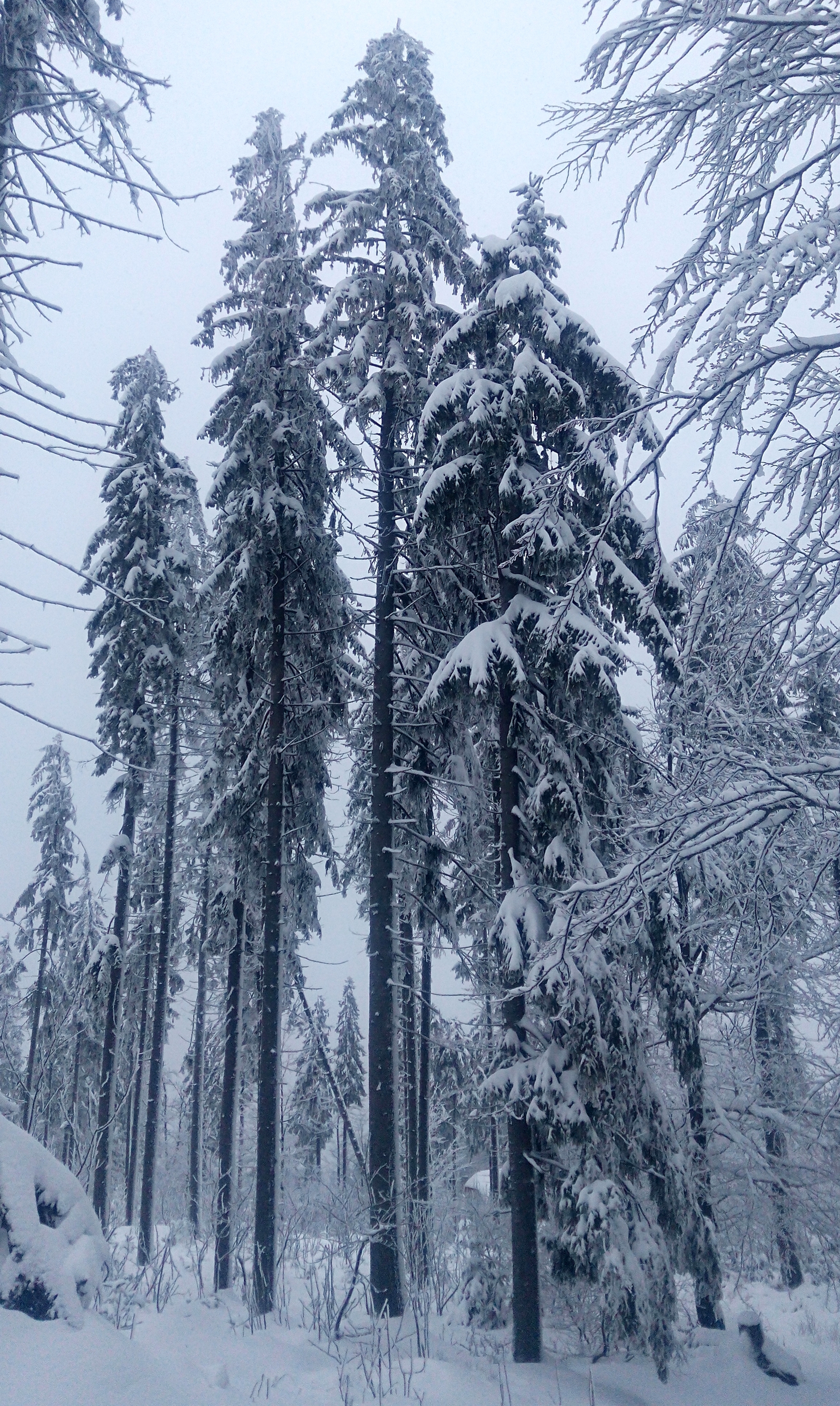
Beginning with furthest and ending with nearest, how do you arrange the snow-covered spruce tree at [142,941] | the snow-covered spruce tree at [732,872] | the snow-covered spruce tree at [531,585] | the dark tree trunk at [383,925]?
the snow-covered spruce tree at [142,941] → the dark tree trunk at [383,925] → the snow-covered spruce tree at [531,585] → the snow-covered spruce tree at [732,872]

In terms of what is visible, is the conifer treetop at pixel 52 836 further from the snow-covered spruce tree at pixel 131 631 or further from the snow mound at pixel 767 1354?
the snow mound at pixel 767 1354

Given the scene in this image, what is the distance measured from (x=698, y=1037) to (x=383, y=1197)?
464cm

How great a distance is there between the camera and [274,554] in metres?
14.5

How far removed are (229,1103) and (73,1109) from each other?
643cm

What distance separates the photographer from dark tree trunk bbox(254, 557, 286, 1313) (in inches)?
473

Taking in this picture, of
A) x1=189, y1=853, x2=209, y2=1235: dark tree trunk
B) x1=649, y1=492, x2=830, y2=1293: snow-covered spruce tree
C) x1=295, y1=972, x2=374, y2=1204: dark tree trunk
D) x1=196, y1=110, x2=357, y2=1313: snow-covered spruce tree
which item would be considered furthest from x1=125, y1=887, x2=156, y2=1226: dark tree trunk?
x1=649, y1=492, x2=830, y2=1293: snow-covered spruce tree

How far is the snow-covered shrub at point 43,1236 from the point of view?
16.1 feet

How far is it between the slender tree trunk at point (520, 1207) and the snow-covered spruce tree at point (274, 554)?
436 cm

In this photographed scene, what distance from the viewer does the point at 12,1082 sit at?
32875 mm

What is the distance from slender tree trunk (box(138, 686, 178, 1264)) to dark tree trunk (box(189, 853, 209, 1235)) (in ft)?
3.73

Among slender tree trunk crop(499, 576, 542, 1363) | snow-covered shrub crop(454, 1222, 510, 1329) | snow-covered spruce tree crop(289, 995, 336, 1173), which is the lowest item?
snow-covered spruce tree crop(289, 995, 336, 1173)

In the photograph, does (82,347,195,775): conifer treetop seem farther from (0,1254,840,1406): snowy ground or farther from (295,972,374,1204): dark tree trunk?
(0,1254,840,1406): snowy ground

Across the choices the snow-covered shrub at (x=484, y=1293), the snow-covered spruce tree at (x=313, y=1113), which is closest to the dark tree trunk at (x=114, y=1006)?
the snow-covered shrub at (x=484, y=1293)

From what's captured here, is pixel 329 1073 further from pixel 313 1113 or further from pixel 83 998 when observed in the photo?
pixel 313 1113
